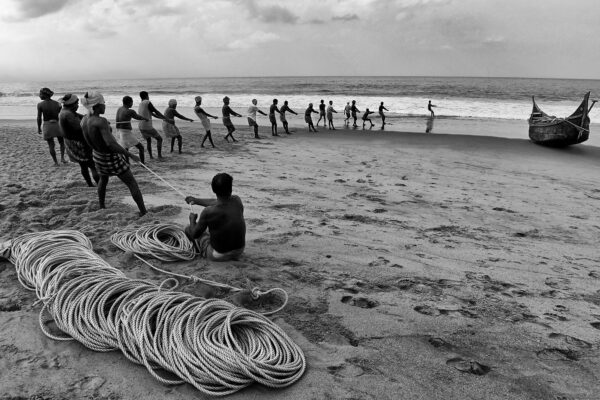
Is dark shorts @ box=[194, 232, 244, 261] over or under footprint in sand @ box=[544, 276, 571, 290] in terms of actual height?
over

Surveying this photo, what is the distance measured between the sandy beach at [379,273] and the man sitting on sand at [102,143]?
62 cm

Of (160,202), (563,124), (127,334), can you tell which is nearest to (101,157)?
(160,202)

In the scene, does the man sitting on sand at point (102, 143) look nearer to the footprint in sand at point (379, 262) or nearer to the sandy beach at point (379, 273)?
the sandy beach at point (379, 273)

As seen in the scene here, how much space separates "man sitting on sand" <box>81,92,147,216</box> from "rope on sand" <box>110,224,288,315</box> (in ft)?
2.80

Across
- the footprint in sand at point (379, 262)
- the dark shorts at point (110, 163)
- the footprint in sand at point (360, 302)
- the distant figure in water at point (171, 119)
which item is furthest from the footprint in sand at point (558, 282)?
the distant figure in water at point (171, 119)

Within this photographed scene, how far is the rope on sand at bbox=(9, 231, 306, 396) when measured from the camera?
2.47 m

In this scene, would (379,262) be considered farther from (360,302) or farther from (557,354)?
(557,354)

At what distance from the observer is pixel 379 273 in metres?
4.00

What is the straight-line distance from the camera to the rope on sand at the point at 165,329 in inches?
97.4

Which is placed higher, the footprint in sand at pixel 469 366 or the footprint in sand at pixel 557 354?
the footprint in sand at pixel 469 366

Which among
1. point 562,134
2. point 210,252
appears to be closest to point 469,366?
point 210,252

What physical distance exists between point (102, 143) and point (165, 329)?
126 inches

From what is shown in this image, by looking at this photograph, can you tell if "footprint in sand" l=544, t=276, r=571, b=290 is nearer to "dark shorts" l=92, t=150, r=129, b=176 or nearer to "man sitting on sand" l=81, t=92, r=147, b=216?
"man sitting on sand" l=81, t=92, r=147, b=216

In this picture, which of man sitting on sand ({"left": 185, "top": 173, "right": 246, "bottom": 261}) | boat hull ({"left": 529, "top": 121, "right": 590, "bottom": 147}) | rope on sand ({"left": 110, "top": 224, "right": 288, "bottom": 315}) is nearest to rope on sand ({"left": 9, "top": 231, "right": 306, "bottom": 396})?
rope on sand ({"left": 110, "top": 224, "right": 288, "bottom": 315})
